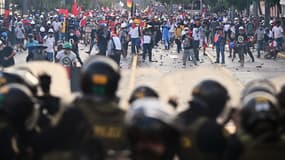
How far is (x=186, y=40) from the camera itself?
29.6m

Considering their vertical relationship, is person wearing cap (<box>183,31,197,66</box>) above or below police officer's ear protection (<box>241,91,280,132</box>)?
below

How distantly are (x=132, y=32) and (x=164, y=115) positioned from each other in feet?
95.1

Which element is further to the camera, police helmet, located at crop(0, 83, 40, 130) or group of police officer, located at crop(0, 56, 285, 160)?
police helmet, located at crop(0, 83, 40, 130)

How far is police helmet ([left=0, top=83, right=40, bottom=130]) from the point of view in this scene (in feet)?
17.2

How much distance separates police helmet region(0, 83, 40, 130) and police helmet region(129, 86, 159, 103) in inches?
32.8

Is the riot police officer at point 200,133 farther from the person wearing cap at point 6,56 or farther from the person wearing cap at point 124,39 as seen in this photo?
the person wearing cap at point 124,39

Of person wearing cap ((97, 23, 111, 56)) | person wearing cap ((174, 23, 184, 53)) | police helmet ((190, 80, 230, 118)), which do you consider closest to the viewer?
police helmet ((190, 80, 230, 118))

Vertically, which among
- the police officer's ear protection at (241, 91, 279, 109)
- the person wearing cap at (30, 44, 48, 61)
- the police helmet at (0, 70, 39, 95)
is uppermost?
the police helmet at (0, 70, 39, 95)

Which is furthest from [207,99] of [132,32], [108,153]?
[132,32]

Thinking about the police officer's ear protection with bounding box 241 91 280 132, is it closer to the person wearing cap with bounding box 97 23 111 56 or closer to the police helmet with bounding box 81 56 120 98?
the police helmet with bounding box 81 56 120 98

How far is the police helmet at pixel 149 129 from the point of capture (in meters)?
4.09

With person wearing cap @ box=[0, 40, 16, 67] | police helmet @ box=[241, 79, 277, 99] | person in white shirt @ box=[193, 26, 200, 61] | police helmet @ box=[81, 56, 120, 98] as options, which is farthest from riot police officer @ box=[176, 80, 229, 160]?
person in white shirt @ box=[193, 26, 200, 61]

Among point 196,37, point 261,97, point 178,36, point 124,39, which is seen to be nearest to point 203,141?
point 261,97

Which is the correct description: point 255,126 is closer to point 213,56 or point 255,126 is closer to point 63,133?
point 63,133
